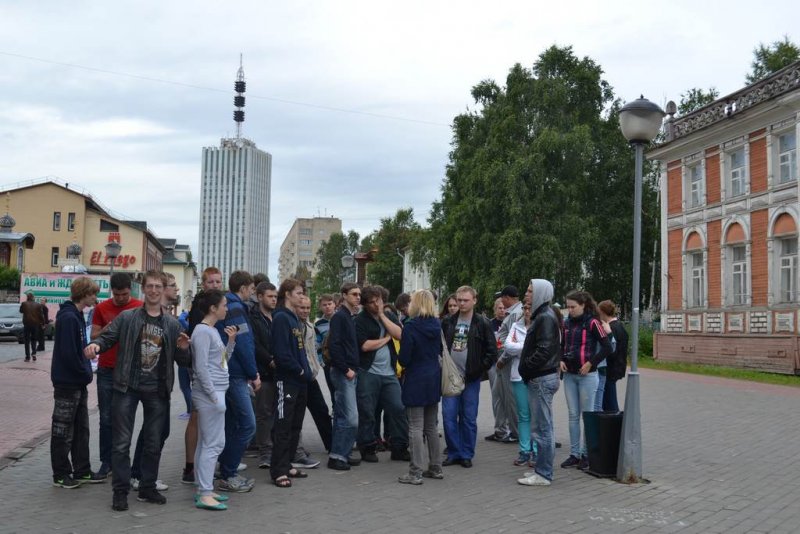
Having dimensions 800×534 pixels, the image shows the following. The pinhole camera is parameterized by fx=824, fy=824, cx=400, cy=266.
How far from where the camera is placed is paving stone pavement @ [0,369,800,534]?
620cm

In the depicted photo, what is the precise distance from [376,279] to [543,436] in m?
81.2

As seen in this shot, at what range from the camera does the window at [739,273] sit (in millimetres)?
29375

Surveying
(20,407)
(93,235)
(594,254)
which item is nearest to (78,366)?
(20,407)

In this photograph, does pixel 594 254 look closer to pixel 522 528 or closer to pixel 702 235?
pixel 702 235

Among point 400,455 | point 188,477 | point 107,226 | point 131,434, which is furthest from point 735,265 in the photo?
point 107,226

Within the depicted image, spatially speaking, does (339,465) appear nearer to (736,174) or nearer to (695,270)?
(736,174)

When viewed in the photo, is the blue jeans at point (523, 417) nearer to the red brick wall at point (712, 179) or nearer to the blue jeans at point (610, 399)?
the blue jeans at point (610, 399)

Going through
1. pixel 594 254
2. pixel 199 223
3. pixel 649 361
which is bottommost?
pixel 649 361

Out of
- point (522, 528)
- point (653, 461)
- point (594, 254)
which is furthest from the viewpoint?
point (594, 254)

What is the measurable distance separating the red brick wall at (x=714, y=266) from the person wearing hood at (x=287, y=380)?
25.9 meters

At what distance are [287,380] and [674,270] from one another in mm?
28751

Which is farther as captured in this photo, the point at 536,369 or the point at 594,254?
the point at 594,254

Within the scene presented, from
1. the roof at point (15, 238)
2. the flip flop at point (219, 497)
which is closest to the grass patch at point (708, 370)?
the flip flop at point (219, 497)

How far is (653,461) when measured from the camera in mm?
9289
